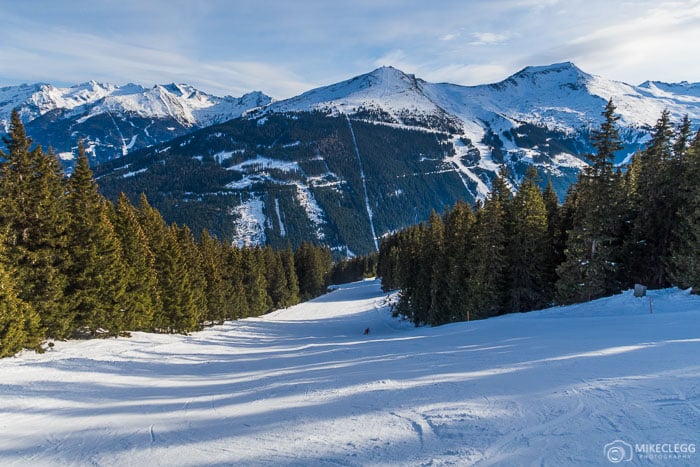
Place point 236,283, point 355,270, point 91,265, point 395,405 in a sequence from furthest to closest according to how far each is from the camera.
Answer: point 355,270 → point 236,283 → point 91,265 → point 395,405

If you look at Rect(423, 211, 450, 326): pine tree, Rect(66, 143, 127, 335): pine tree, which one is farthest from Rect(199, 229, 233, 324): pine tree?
Rect(423, 211, 450, 326): pine tree

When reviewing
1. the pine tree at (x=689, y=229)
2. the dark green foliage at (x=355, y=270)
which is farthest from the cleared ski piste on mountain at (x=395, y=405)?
the dark green foliage at (x=355, y=270)

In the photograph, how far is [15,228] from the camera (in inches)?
731

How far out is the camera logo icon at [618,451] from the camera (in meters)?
5.10

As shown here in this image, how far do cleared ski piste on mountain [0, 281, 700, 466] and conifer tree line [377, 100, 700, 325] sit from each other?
10.6m

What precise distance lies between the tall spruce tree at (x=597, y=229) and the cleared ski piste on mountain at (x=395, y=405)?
10.2 meters

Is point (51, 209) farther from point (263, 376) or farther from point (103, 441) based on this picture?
point (103, 441)

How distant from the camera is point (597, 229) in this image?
26000 millimetres

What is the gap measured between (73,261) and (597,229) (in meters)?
33.7

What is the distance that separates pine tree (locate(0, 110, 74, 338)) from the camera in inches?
711

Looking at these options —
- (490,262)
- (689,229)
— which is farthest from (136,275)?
(689,229)

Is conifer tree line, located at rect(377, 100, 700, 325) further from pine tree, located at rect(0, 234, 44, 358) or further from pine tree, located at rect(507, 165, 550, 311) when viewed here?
pine tree, located at rect(0, 234, 44, 358)

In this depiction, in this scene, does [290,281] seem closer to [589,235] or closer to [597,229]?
[589,235]

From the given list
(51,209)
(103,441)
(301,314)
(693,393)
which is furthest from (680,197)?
(301,314)
